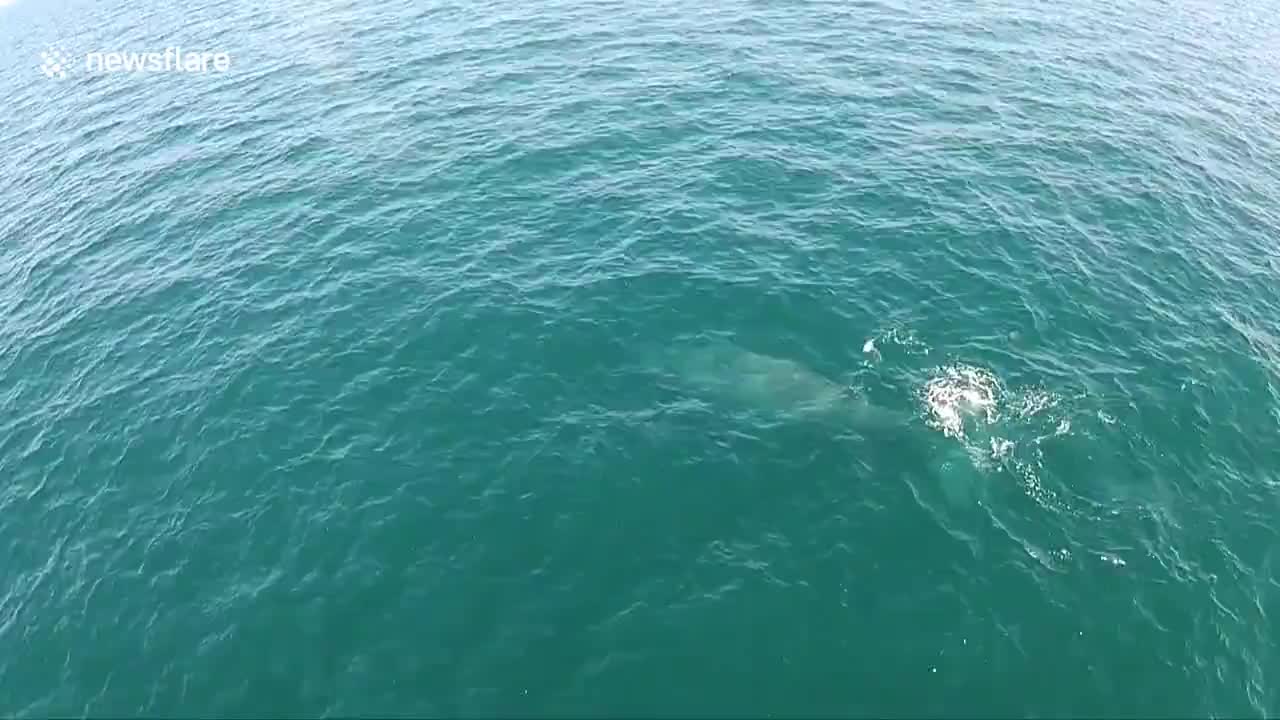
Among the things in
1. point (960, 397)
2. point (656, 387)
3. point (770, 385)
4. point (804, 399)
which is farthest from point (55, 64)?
point (960, 397)

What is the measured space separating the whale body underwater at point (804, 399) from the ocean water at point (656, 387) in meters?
0.28

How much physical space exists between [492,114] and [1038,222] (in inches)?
2015

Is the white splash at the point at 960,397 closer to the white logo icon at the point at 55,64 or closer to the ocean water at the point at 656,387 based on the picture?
the ocean water at the point at 656,387

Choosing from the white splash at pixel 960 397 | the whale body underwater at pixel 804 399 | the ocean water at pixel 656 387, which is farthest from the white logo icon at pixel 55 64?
the white splash at pixel 960 397

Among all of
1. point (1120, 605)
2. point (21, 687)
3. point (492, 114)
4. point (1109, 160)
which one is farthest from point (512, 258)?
point (1109, 160)

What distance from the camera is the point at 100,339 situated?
62.7 metres

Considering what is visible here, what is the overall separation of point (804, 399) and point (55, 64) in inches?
4245

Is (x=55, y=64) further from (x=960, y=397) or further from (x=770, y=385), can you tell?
(x=960, y=397)

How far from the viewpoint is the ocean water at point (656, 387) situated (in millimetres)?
41406

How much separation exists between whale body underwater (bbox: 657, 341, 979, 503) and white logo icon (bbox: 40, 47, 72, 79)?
94.9 meters

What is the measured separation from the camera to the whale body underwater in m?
49.7

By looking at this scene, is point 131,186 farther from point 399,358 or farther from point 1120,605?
point 1120,605

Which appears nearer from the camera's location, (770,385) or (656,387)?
(770,385)

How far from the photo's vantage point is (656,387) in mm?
55375
